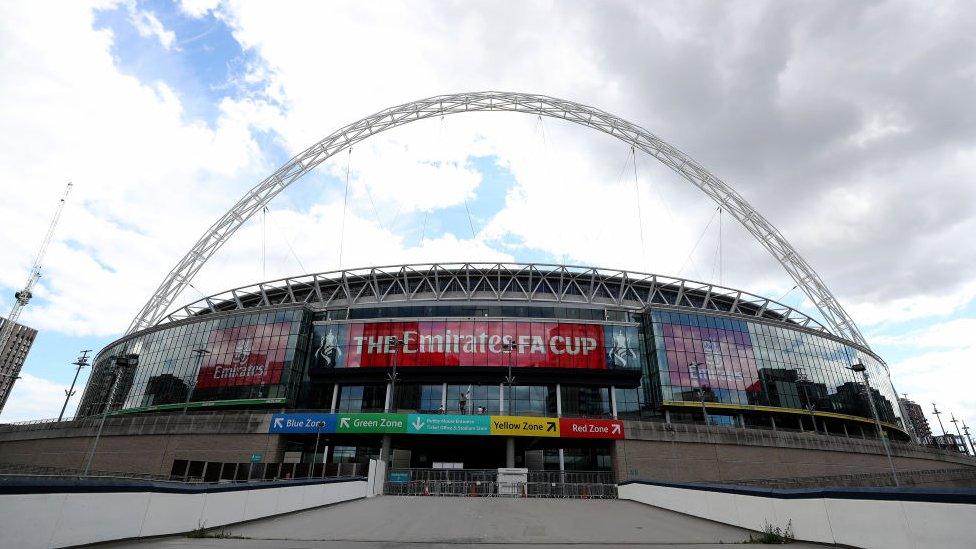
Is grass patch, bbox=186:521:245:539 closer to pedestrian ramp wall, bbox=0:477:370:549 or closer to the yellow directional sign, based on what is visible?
pedestrian ramp wall, bbox=0:477:370:549

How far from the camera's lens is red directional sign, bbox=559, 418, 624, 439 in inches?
1657

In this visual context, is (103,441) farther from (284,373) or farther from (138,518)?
(138,518)

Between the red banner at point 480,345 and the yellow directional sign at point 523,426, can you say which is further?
the red banner at point 480,345

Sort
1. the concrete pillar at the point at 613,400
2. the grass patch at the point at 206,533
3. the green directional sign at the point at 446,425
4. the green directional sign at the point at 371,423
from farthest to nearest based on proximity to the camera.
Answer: the concrete pillar at the point at 613,400 → the green directional sign at the point at 371,423 → the green directional sign at the point at 446,425 → the grass patch at the point at 206,533

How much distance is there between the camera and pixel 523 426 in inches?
1672

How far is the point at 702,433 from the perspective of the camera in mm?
43500

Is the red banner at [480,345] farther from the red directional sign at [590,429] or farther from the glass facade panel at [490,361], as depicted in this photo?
the red directional sign at [590,429]

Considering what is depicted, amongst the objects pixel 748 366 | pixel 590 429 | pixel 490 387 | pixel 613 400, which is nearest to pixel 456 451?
pixel 490 387

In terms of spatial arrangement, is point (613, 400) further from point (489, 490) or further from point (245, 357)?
point (245, 357)

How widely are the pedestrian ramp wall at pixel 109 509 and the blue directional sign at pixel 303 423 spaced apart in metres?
29.8

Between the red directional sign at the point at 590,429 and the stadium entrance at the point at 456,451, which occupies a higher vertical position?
the red directional sign at the point at 590,429

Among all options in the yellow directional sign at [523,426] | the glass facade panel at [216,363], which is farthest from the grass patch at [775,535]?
the glass facade panel at [216,363]

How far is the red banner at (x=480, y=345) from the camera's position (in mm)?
53094

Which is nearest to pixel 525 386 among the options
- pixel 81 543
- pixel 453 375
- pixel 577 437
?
pixel 453 375
